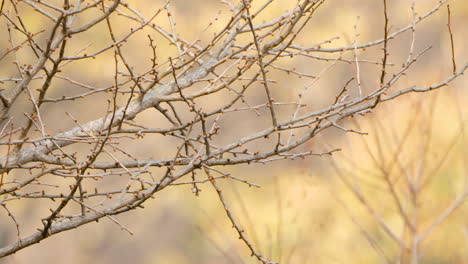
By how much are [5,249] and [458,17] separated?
12.7 meters

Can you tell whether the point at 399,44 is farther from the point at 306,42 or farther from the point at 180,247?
the point at 180,247

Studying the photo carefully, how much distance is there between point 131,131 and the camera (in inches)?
150

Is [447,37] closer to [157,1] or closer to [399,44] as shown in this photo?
[399,44]

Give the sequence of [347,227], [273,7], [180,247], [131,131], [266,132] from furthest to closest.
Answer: [180,247] → [273,7] → [347,227] → [131,131] → [266,132]

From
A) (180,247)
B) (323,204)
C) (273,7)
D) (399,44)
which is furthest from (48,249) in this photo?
(399,44)

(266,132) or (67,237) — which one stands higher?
(67,237)

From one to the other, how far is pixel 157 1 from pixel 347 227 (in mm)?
5769

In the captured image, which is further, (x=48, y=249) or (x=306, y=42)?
(x=306, y=42)

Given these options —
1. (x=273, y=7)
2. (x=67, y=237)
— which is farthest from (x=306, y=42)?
(x=67, y=237)

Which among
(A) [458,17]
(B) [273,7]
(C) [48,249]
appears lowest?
(C) [48,249]

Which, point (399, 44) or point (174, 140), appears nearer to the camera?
point (174, 140)

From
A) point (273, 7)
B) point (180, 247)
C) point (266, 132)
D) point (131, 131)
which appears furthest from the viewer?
point (180, 247)

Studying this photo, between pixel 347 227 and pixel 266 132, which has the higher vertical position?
pixel 347 227

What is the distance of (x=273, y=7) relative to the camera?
1382cm
